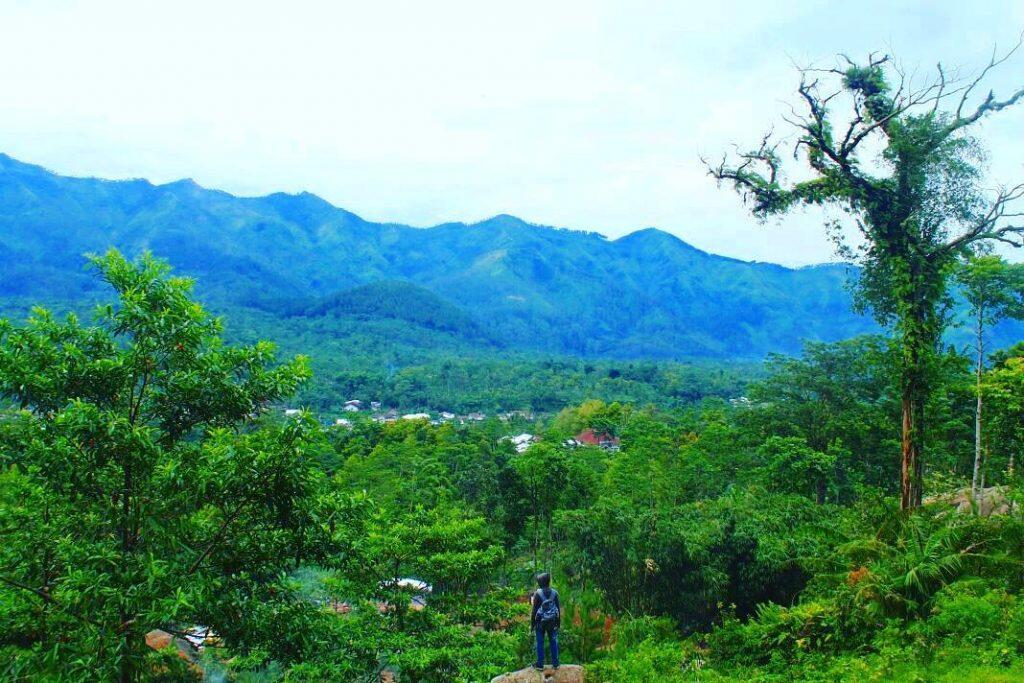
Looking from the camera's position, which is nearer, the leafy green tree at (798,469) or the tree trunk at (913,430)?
the tree trunk at (913,430)

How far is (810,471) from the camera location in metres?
19.1

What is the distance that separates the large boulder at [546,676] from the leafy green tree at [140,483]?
106 inches

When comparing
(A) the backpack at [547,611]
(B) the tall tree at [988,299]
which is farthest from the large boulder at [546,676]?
(B) the tall tree at [988,299]


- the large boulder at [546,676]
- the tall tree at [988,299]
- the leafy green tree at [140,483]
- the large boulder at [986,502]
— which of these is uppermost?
the tall tree at [988,299]

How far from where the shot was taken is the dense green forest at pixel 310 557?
536 centimetres

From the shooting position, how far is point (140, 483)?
5.74 m

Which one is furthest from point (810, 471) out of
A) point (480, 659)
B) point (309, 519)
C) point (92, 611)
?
point (92, 611)

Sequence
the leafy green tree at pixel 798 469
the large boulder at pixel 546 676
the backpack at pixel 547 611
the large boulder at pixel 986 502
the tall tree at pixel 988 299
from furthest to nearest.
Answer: the leafy green tree at pixel 798 469 → the tall tree at pixel 988 299 → the large boulder at pixel 986 502 → the large boulder at pixel 546 676 → the backpack at pixel 547 611

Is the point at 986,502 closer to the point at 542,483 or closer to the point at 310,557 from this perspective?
the point at 542,483

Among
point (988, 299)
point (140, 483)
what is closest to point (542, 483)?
point (988, 299)

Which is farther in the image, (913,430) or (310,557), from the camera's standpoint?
(913,430)

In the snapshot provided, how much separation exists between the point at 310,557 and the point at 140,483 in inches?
69.0

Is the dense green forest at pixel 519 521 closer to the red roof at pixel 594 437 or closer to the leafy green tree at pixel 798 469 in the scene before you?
the leafy green tree at pixel 798 469

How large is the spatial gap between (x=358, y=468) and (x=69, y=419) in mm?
23006
